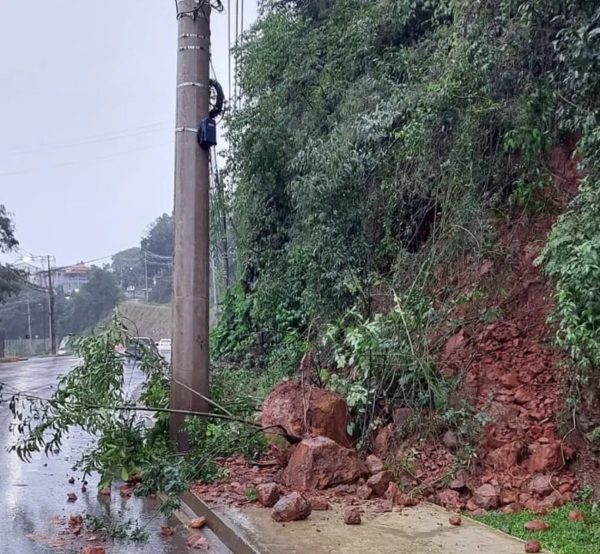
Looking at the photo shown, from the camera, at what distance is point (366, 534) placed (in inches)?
194

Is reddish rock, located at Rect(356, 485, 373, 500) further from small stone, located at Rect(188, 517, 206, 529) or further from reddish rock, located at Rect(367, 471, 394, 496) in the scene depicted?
small stone, located at Rect(188, 517, 206, 529)

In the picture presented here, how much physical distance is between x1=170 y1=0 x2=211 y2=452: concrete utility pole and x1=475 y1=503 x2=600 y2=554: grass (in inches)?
139

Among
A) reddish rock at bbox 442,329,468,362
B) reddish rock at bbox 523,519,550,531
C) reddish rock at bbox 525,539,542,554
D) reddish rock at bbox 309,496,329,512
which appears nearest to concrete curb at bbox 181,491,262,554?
Result: reddish rock at bbox 309,496,329,512

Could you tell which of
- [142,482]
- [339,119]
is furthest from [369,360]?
[339,119]

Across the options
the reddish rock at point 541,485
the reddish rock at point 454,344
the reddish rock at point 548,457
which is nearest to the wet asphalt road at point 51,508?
the reddish rock at point 541,485

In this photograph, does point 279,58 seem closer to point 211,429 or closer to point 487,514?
point 211,429

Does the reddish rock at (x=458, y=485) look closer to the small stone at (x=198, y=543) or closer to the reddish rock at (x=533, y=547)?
the reddish rock at (x=533, y=547)

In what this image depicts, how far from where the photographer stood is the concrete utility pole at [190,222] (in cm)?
748

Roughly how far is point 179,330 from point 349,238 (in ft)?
11.6

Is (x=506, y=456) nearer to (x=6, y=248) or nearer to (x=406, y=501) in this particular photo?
(x=406, y=501)

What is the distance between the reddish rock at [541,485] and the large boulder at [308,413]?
1.94m

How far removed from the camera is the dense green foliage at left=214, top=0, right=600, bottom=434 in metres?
6.50

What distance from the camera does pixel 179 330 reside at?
24.6ft

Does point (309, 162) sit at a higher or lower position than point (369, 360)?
higher
